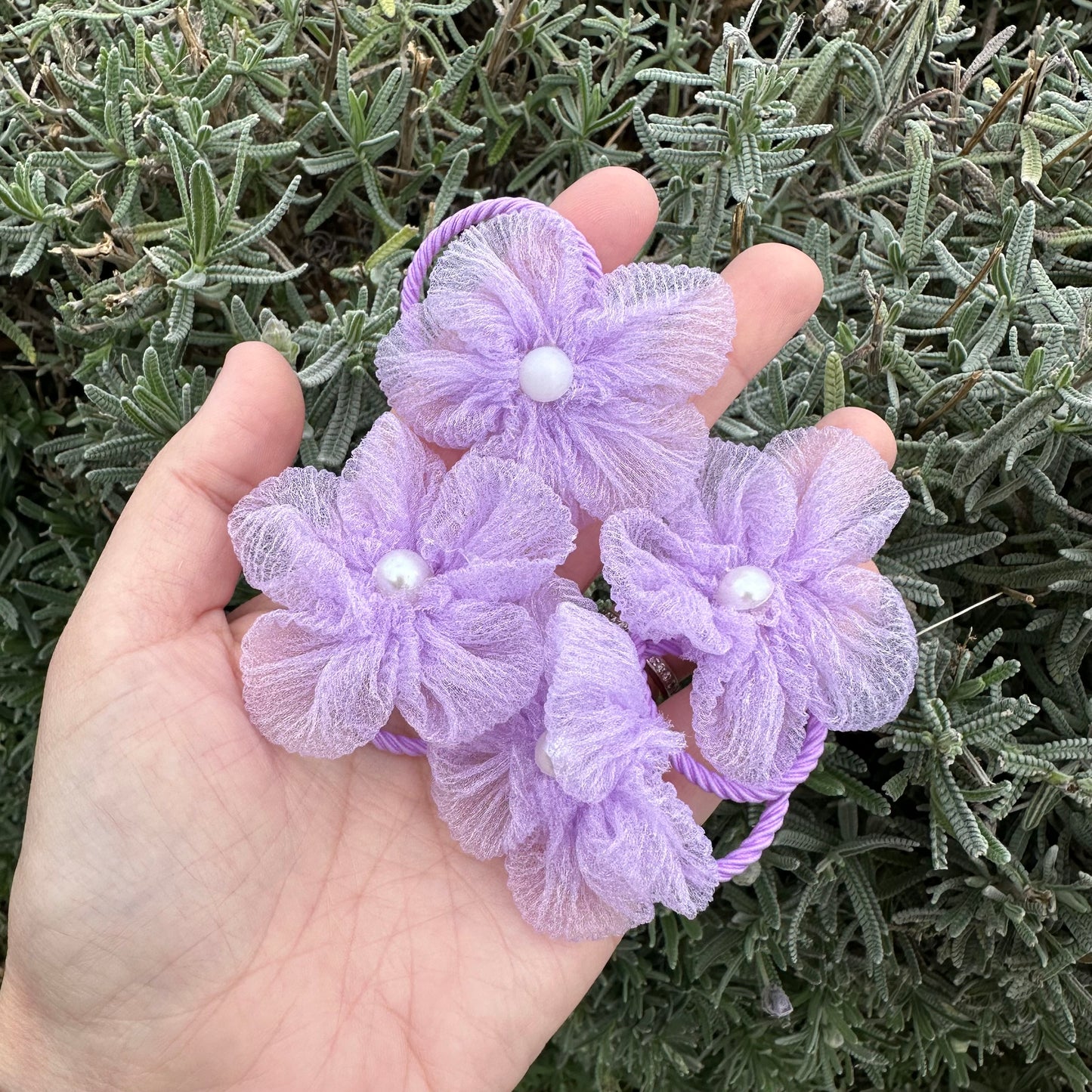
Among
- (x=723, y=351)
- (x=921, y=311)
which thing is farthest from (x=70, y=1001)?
(x=921, y=311)

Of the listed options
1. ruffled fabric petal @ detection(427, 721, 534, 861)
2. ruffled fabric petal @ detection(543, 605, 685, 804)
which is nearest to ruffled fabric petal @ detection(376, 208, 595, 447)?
ruffled fabric petal @ detection(543, 605, 685, 804)

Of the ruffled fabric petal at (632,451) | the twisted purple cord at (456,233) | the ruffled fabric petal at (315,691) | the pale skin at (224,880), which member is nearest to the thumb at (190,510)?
the pale skin at (224,880)

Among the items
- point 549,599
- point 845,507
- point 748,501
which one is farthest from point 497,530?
point 845,507

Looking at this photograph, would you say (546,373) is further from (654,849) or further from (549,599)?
(654,849)

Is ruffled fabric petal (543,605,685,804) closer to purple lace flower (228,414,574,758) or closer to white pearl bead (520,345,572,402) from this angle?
purple lace flower (228,414,574,758)

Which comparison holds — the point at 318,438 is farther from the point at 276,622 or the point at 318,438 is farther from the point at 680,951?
the point at 680,951
